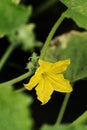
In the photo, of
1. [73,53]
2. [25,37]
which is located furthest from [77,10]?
[25,37]

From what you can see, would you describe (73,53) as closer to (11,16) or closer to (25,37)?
(25,37)

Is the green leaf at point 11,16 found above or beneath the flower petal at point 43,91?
above

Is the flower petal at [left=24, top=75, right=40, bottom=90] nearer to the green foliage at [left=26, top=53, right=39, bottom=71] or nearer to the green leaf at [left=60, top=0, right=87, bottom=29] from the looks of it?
the green foliage at [left=26, top=53, right=39, bottom=71]

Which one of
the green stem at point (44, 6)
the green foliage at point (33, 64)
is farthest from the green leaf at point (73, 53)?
the green stem at point (44, 6)

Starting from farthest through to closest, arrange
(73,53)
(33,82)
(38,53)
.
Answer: (38,53), (73,53), (33,82)

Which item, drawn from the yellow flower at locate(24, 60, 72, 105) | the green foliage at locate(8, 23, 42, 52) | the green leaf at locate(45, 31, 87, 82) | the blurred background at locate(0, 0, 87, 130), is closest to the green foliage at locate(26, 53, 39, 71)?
the yellow flower at locate(24, 60, 72, 105)

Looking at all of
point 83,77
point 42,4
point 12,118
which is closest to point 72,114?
point 42,4

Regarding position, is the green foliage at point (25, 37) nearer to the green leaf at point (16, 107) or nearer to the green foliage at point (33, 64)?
the green foliage at point (33, 64)
